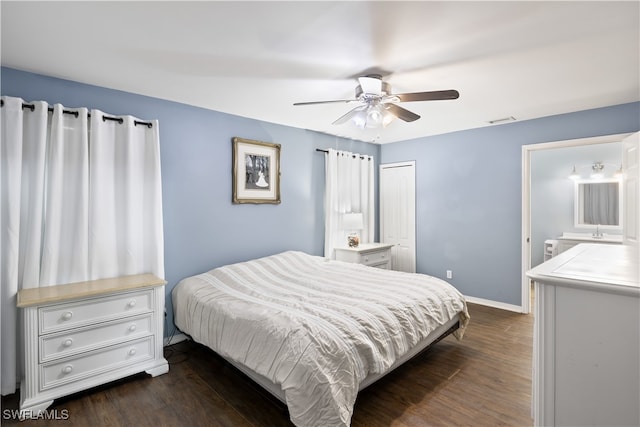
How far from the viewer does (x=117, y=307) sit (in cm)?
241

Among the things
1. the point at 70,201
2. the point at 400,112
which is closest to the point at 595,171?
the point at 400,112

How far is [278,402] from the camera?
2186 mm

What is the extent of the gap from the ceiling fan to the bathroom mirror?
445 centimetres

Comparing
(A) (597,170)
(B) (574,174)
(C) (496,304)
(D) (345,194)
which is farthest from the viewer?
(B) (574,174)

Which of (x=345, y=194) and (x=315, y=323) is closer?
(x=315, y=323)

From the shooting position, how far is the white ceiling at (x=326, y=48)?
5.65 feet

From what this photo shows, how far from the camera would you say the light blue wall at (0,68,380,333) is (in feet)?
8.87

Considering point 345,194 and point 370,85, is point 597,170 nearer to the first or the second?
point 345,194

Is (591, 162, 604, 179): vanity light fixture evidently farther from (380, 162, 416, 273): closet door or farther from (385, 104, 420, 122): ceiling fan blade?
(385, 104, 420, 122): ceiling fan blade

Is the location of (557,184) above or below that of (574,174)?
below

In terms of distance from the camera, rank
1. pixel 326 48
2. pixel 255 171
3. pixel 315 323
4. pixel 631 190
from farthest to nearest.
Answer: pixel 255 171, pixel 631 190, pixel 326 48, pixel 315 323

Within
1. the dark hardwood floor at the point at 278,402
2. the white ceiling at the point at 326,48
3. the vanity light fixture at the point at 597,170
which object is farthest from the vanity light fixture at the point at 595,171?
the dark hardwood floor at the point at 278,402

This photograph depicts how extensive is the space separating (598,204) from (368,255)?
4.03 metres

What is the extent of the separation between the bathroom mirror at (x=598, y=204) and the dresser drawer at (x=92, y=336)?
6.45 meters
